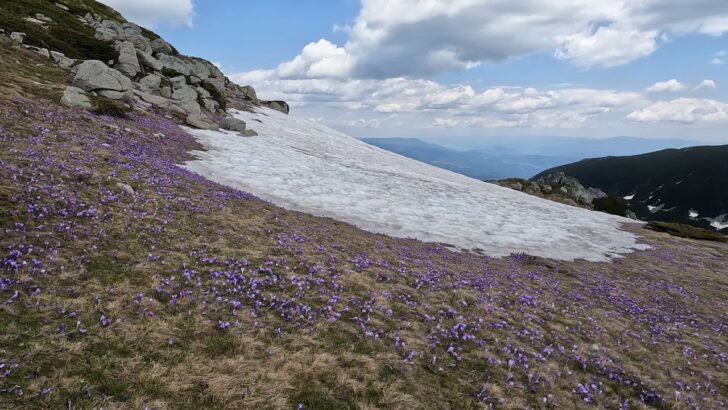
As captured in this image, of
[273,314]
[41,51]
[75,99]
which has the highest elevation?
[41,51]

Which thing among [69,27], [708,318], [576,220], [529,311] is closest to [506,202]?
[576,220]

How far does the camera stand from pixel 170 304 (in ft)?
29.2

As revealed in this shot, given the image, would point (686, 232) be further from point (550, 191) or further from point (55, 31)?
point (55, 31)

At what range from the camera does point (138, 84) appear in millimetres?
45531

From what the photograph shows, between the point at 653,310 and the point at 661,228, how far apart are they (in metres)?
31.7

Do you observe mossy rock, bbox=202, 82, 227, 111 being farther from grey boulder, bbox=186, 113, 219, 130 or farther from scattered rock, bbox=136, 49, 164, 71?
grey boulder, bbox=186, 113, 219, 130

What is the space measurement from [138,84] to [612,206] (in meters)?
83.2

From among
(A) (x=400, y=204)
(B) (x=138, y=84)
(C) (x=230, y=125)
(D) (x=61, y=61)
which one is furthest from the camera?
(B) (x=138, y=84)

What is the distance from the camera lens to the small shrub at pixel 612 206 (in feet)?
252

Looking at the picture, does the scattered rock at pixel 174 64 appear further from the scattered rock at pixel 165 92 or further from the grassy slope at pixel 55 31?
the scattered rock at pixel 165 92

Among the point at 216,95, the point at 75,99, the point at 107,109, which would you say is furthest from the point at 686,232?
the point at 216,95

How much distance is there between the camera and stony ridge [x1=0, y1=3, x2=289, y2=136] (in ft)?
109

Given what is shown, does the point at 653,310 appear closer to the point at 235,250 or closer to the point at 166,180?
the point at 235,250

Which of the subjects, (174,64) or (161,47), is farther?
(161,47)
